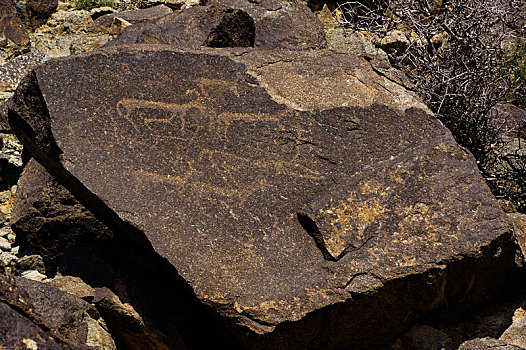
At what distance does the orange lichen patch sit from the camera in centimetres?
250

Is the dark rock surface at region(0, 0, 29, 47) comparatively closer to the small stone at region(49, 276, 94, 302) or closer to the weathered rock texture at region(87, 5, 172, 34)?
the weathered rock texture at region(87, 5, 172, 34)

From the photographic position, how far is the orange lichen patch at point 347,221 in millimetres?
2503

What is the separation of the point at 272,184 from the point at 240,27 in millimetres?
1592

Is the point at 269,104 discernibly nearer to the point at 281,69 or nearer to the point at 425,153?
the point at 281,69

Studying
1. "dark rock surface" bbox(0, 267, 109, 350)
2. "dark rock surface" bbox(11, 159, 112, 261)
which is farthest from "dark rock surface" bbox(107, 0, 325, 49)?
"dark rock surface" bbox(0, 267, 109, 350)

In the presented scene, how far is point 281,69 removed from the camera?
304cm

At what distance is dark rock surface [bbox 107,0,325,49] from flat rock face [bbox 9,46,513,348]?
83 cm

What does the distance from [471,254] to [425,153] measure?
0.51 meters

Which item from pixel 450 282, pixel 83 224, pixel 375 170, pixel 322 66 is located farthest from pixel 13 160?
pixel 450 282

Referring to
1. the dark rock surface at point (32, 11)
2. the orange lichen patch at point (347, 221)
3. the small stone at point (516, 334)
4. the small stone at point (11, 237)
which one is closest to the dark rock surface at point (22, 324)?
A: the orange lichen patch at point (347, 221)

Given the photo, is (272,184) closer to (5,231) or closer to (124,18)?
(5,231)

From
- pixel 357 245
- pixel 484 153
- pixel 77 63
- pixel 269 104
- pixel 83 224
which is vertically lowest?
pixel 484 153

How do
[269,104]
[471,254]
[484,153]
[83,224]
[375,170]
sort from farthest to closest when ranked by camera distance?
[484,153], [83,224], [269,104], [375,170], [471,254]

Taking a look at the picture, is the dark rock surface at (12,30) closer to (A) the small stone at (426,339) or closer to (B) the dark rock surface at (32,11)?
(B) the dark rock surface at (32,11)
